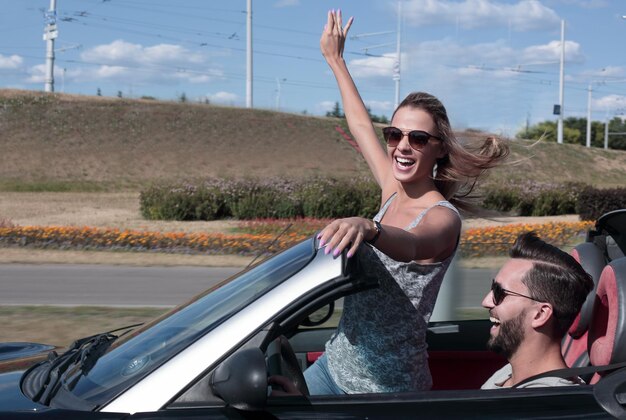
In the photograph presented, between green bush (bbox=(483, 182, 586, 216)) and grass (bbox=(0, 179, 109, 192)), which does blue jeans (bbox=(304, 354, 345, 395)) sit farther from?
grass (bbox=(0, 179, 109, 192))

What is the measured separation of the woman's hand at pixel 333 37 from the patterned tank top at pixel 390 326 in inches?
66.3

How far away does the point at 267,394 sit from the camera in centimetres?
216

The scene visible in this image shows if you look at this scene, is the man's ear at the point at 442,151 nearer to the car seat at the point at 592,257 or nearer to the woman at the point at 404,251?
the woman at the point at 404,251

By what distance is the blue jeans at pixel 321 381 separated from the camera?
273cm

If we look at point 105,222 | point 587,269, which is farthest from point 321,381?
point 105,222

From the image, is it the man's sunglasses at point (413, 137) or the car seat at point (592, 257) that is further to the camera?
the car seat at point (592, 257)

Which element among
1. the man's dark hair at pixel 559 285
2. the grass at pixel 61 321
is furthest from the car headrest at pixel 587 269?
the grass at pixel 61 321

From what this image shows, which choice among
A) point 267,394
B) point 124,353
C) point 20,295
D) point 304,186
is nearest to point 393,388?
point 267,394

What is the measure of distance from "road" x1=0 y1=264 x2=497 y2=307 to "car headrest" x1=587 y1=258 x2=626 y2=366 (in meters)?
7.11

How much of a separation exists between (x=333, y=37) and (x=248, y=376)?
7.57 ft

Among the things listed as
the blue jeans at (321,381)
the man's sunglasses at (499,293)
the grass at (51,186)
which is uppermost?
the man's sunglasses at (499,293)

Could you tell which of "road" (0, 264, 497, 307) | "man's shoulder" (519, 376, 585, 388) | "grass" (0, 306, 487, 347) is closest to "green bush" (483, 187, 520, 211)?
"road" (0, 264, 497, 307)

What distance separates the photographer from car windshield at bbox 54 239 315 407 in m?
2.35

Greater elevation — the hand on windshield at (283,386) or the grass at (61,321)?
the hand on windshield at (283,386)
